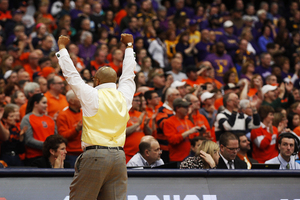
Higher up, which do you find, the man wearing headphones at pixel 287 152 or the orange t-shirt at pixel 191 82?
the orange t-shirt at pixel 191 82

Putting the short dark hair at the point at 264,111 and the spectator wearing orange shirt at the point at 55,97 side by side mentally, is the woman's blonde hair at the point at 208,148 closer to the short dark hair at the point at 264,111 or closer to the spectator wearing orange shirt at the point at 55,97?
the short dark hair at the point at 264,111

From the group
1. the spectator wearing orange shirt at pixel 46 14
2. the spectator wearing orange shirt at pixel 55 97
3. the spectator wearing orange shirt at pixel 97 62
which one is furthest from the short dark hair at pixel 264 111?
the spectator wearing orange shirt at pixel 46 14

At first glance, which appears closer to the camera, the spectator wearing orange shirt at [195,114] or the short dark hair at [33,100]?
the short dark hair at [33,100]

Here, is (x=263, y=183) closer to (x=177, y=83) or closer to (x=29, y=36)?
(x=177, y=83)

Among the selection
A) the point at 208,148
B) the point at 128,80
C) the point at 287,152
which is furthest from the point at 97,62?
the point at 128,80

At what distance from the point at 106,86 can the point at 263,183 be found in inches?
96.0

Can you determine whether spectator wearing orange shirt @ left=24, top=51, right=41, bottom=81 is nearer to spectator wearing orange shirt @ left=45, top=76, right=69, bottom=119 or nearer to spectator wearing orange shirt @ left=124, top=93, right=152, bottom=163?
spectator wearing orange shirt @ left=45, top=76, right=69, bottom=119

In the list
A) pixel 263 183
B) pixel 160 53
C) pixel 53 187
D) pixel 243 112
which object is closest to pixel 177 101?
pixel 243 112

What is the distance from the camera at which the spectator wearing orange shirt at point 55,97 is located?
25.7 feet

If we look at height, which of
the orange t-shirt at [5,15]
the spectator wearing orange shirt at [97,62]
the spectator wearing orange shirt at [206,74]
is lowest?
the spectator wearing orange shirt at [206,74]

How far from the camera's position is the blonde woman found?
5.65 metres

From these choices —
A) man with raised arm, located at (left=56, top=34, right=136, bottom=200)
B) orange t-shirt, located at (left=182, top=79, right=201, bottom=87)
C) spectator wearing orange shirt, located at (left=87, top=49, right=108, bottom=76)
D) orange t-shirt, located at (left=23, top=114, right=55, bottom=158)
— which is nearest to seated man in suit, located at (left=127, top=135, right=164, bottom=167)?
orange t-shirt, located at (left=23, top=114, right=55, bottom=158)

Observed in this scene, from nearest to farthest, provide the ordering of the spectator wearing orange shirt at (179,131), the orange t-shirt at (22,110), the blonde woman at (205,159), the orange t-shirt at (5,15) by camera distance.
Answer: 1. the blonde woman at (205,159)
2. the spectator wearing orange shirt at (179,131)
3. the orange t-shirt at (22,110)
4. the orange t-shirt at (5,15)

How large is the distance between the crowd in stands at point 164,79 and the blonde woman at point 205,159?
0.05 feet
